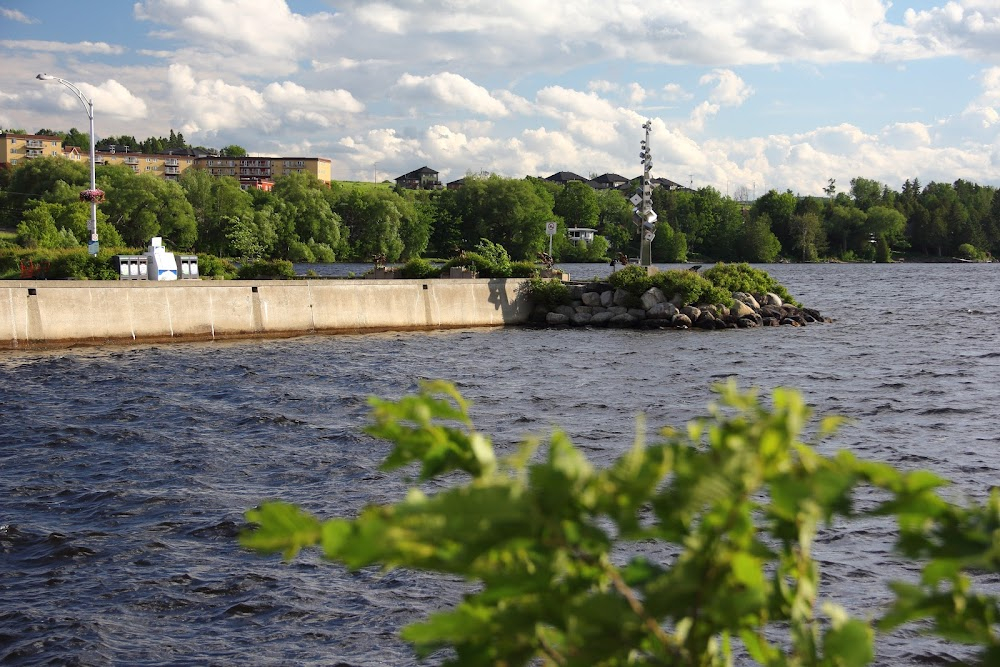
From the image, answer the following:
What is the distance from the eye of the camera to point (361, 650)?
812 cm

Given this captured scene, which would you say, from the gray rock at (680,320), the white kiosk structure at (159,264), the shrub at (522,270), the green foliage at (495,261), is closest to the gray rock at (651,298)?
the gray rock at (680,320)

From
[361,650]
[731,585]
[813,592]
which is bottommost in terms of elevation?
[361,650]

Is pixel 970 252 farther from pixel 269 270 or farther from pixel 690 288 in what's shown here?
pixel 269 270

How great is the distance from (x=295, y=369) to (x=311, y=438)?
8347 mm

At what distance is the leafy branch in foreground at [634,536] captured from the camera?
121 centimetres

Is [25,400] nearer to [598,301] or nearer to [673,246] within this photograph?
[598,301]

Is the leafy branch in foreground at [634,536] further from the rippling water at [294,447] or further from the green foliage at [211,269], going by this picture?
the green foliage at [211,269]

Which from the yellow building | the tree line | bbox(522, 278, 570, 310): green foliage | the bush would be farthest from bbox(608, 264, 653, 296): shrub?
the yellow building

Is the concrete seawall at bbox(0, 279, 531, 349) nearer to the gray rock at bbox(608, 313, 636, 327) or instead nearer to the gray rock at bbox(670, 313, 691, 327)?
the gray rock at bbox(608, 313, 636, 327)

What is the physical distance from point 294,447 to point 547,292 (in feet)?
82.7

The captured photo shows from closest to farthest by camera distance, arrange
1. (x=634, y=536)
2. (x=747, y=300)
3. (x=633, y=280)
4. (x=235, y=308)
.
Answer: (x=634, y=536) → (x=235, y=308) → (x=633, y=280) → (x=747, y=300)

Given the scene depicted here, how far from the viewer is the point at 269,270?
40781 mm

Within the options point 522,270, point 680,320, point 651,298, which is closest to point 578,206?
point 522,270

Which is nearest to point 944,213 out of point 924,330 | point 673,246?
point 673,246
